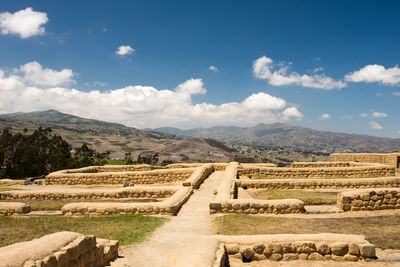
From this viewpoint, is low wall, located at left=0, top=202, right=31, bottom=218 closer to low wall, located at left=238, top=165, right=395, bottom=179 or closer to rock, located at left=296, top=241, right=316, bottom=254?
rock, located at left=296, top=241, right=316, bottom=254

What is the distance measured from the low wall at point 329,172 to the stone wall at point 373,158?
8.71 metres

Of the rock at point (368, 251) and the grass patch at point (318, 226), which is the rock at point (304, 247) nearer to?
the rock at point (368, 251)

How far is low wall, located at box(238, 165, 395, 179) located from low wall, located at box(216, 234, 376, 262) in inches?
680

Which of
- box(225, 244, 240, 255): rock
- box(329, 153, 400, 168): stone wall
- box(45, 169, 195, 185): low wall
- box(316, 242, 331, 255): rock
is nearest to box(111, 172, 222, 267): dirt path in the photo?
box(225, 244, 240, 255): rock

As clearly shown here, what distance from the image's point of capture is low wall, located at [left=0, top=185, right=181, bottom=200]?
55.9 feet

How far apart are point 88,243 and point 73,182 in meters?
20.0

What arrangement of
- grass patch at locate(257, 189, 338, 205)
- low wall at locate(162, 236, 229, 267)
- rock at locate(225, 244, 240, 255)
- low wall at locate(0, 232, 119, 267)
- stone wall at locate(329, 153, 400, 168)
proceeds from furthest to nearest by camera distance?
stone wall at locate(329, 153, 400, 168) < grass patch at locate(257, 189, 338, 205) < rock at locate(225, 244, 240, 255) < low wall at locate(162, 236, 229, 267) < low wall at locate(0, 232, 119, 267)

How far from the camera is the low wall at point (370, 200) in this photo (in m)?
13.2

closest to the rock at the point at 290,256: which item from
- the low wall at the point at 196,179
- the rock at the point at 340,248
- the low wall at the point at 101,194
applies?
the rock at the point at 340,248

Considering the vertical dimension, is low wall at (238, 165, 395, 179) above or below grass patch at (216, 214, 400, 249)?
above

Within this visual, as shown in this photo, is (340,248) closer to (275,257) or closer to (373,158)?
(275,257)

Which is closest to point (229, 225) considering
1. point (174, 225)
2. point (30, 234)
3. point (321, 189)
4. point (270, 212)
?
point (174, 225)

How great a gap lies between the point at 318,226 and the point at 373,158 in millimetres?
27943

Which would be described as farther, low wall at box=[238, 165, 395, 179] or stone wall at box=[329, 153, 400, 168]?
stone wall at box=[329, 153, 400, 168]
